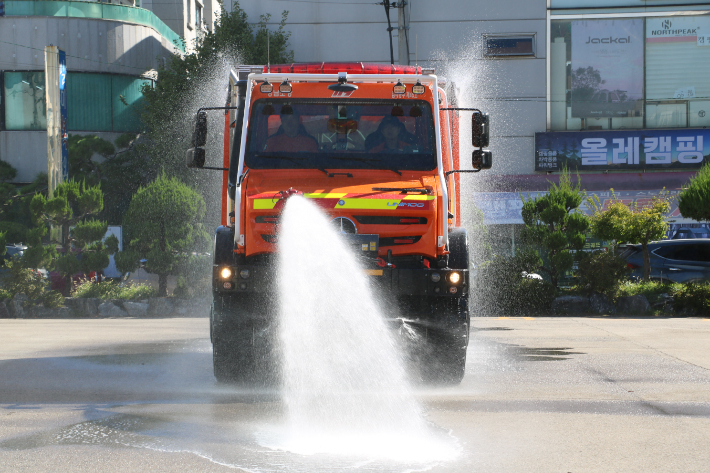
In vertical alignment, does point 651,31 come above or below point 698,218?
above

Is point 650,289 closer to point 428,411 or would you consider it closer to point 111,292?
point 111,292

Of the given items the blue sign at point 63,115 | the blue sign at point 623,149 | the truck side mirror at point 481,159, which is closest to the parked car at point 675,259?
the blue sign at point 623,149

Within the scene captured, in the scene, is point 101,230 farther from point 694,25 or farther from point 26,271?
point 694,25

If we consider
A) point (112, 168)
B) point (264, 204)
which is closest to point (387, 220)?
point (264, 204)

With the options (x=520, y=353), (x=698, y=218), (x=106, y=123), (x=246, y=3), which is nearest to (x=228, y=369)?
(x=520, y=353)

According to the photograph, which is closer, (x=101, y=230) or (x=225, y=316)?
(x=225, y=316)

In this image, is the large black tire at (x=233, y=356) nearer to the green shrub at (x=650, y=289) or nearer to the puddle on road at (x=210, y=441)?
the puddle on road at (x=210, y=441)

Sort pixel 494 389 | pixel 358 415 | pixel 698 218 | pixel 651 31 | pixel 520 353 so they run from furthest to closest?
pixel 651 31 < pixel 698 218 < pixel 520 353 < pixel 494 389 < pixel 358 415

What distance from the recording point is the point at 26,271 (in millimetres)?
18094

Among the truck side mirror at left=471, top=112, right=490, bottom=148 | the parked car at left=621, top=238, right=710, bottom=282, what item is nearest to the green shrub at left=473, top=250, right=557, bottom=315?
the parked car at left=621, top=238, right=710, bottom=282

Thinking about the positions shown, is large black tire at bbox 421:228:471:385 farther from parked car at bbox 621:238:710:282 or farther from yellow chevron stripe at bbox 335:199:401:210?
parked car at bbox 621:238:710:282

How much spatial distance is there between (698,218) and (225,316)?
13.7m

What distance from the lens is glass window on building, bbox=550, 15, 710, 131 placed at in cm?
2658

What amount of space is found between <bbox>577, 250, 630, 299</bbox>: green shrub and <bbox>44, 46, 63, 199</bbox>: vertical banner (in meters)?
13.7
